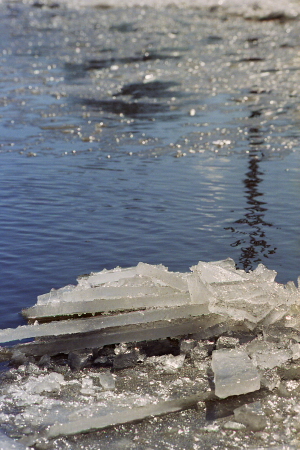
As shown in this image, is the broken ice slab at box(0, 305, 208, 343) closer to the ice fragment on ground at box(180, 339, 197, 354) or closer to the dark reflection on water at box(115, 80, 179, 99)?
the ice fragment on ground at box(180, 339, 197, 354)

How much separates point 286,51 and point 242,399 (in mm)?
17314

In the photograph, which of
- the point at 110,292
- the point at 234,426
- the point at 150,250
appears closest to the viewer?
the point at 234,426

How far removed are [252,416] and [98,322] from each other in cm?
136

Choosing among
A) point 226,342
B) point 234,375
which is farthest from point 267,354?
point 234,375

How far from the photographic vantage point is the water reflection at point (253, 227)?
6.58 meters

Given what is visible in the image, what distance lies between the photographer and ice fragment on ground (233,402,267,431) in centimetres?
375

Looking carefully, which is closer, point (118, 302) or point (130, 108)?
point (118, 302)

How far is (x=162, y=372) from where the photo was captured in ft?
14.4

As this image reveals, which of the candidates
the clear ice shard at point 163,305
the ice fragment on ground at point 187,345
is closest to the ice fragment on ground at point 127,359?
the clear ice shard at point 163,305

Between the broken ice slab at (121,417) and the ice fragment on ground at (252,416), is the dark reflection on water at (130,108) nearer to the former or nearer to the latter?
the broken ice slab at (121,417)

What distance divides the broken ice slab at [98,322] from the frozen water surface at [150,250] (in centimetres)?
1

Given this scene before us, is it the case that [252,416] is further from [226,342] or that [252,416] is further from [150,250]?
[150,250]

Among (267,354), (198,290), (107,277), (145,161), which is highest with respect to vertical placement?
(145,161)

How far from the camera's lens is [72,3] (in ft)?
126
